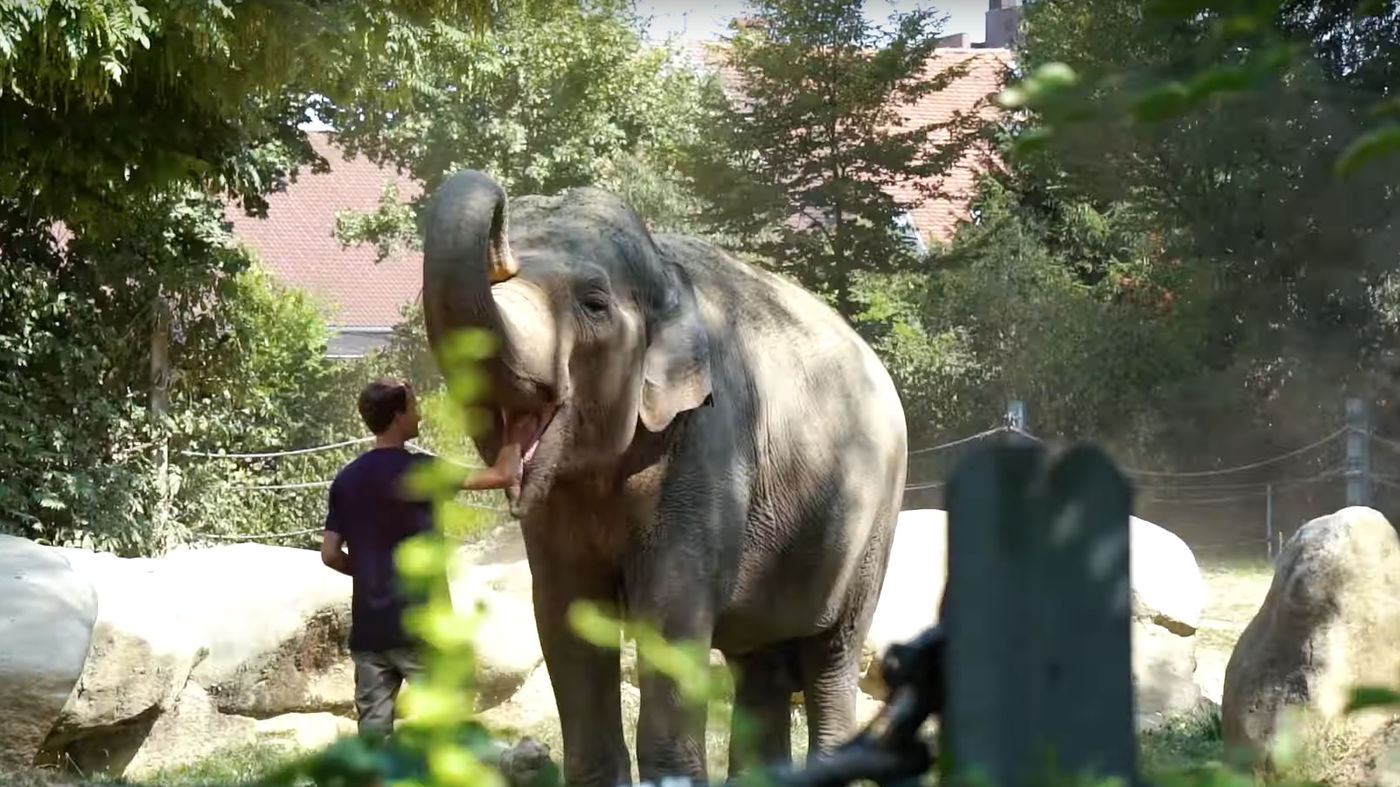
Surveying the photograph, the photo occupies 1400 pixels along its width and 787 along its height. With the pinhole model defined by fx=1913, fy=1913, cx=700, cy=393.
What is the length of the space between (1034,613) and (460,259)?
3247 mm

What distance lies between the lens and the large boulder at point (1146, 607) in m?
10.0

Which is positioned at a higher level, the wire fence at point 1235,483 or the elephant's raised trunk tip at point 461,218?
the elephant's raised trunk tip at point 461,218

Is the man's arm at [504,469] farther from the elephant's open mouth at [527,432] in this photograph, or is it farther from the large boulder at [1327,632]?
the large boulder at [1327,632]

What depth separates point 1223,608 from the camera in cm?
1440

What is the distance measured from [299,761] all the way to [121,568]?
9062 mm

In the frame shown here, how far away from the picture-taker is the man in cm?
617

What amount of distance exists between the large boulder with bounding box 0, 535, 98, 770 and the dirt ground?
6.34m

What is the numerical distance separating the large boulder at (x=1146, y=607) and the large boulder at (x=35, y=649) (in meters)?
4.04

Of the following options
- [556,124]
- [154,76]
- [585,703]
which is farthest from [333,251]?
[585,703]

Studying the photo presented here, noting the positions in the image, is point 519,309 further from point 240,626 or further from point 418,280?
point 418,280

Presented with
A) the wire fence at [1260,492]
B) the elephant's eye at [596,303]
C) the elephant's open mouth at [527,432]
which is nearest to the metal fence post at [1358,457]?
the wire fence at [1260,492]

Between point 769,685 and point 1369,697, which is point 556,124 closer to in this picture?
point 769,685

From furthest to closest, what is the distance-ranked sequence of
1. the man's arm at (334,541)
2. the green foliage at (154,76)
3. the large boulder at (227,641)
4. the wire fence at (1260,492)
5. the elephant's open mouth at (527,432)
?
the wire fence at (1260,492), the green foliage at (154,76), the large boulder at (227,641), the man's arm at (334,541), the elephant's open mouth at (527,432)

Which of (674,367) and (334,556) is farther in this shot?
(334,556)
